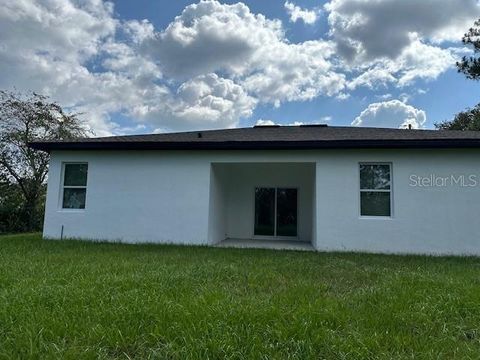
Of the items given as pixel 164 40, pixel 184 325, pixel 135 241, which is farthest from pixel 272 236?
pixel 184 325

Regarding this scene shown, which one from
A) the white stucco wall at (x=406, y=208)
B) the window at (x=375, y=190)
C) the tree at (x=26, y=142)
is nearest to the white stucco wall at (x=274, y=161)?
the white stucco wall at (x=406, y=208)

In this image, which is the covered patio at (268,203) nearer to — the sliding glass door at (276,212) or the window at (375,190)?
the sliding glass door at (276,212)

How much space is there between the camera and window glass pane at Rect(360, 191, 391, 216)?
9.66 m

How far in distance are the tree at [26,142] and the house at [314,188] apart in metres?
7.45

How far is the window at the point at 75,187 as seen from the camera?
36.6 ft

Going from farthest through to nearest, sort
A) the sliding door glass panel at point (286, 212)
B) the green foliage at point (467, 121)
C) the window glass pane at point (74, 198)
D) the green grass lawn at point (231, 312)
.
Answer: the green foliage at point (467, 121)
the sliding door glass panel at point (286, 212)
the window glass pane at point (74, 198)
the green grass lawn at point (231, 312)

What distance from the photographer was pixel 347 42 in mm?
14594

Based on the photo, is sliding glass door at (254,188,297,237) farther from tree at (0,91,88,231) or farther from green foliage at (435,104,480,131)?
green foliage at (435,104,480,131)

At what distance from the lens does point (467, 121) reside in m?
24.1

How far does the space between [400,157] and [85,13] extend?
36.5 ft

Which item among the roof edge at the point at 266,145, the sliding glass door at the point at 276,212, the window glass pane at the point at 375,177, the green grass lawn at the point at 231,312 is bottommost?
the green grass lawn at the point at 231,312

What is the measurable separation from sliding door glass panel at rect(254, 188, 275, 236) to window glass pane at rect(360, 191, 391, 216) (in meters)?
4.36

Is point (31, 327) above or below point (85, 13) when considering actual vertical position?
below

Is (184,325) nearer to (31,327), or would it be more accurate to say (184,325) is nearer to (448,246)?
(31,327)
